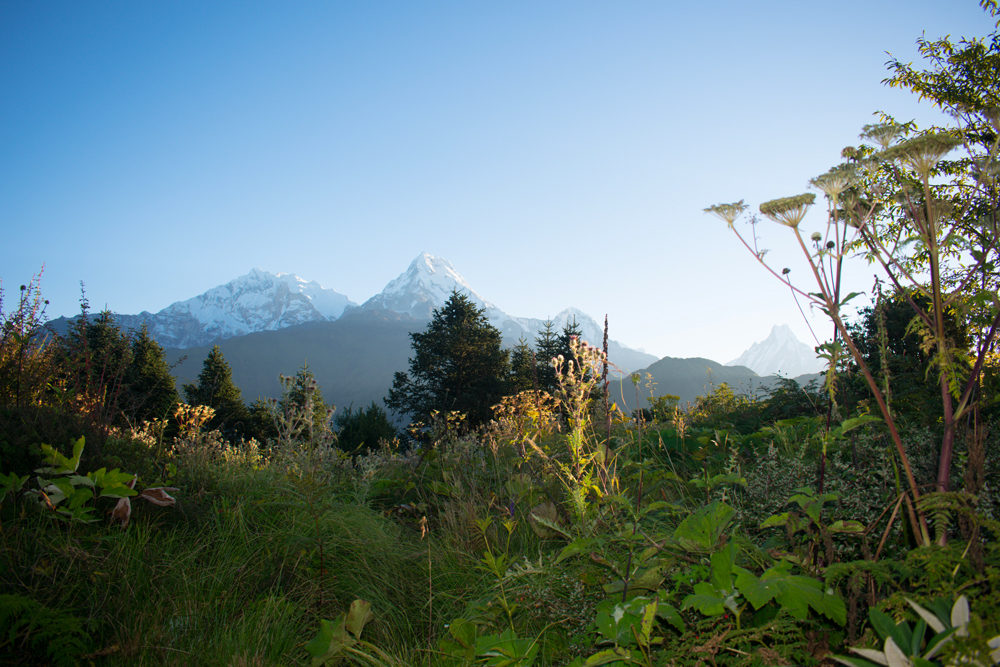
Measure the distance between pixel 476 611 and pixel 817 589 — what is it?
1205 mm

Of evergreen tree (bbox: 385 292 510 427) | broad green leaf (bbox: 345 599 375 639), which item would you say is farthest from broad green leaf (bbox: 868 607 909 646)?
evergreen tree (bbox: 385 292 510 427)

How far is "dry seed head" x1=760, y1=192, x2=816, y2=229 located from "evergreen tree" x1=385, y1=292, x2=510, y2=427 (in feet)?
61.6

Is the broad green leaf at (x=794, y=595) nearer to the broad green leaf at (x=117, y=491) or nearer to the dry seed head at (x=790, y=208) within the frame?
the dry seed head at (x=790, y=208)

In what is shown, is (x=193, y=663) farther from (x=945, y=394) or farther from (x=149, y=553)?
(x=945, y=394)

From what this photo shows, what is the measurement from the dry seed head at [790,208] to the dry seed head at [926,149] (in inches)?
9.5

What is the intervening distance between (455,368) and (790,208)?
65.0ft

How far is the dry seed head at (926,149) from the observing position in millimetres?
1258

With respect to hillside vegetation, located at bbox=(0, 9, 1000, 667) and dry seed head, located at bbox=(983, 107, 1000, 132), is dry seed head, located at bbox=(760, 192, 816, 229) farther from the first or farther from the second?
dry seed head, located at bbox=(983, 107, 1000, 132)

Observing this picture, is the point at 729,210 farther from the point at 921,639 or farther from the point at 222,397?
the point at 222,397

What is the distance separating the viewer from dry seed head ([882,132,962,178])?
49.5 inches

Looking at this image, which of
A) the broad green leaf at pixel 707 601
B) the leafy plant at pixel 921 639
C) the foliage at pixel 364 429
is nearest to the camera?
the leafy plant at pixel 921 639

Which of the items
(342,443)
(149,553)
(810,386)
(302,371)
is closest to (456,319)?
(342,443)

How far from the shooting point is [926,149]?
4.18 feet

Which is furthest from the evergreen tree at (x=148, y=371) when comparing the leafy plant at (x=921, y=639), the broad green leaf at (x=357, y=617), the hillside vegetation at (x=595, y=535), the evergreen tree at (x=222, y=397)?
the leafy plant at (x=921, y=639)
